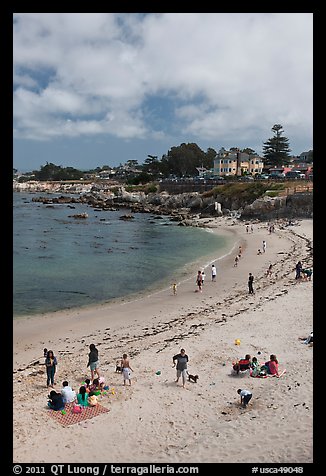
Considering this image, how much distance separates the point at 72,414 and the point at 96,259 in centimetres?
2285

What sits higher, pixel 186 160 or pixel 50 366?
pixel 186 160

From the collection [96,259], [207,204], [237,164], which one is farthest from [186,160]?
[96,259]

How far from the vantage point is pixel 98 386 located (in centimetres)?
1009

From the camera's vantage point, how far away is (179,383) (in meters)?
10.4

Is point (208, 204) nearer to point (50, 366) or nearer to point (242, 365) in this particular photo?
point (242, 365)

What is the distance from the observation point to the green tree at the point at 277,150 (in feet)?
274

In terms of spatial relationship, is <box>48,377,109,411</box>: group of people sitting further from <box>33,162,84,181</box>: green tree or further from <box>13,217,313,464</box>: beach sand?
<box>33,162,84,181</box>: green tree

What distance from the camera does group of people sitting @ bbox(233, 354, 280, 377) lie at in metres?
10.2

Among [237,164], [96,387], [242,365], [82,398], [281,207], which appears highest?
[237,164]

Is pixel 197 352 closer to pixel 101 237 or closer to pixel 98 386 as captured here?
pixel 98 386

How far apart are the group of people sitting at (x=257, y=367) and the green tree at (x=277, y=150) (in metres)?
79.7

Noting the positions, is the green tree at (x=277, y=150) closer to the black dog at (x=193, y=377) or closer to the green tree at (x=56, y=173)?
the black dog at (x=193, y=377)

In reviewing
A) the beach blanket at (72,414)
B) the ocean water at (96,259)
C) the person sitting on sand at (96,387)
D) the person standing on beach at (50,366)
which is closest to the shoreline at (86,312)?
the ocean water at (96,259)
